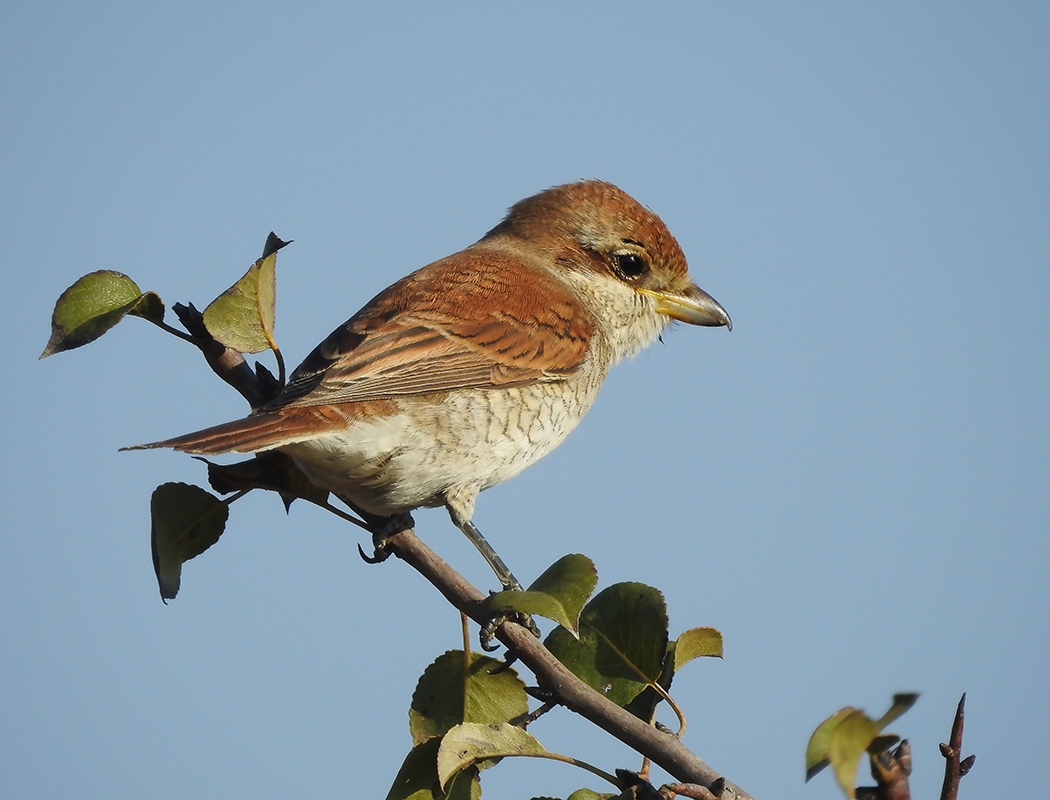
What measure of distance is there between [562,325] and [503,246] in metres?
0.75

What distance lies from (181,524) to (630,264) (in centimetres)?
242

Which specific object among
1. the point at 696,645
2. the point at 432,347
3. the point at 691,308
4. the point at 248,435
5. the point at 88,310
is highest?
the point at 691,308

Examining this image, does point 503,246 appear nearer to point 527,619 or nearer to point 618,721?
point 527,619

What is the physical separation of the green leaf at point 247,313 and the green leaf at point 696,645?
105 centimetres

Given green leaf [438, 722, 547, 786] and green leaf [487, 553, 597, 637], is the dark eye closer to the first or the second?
green leaf [487, 553, 597, 637]

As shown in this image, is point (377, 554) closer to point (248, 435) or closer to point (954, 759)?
point (248, 435)

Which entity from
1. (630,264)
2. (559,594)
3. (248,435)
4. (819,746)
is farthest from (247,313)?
(630,264)

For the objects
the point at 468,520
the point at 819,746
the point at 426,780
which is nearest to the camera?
the point at 819,746

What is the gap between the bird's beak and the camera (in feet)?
14.1

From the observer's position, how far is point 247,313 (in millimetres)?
2279

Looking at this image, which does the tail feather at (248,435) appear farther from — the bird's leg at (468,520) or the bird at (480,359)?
the bird's leg at (468,520)

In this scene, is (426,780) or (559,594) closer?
(559,594)

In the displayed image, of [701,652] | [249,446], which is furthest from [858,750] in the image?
[249,446]

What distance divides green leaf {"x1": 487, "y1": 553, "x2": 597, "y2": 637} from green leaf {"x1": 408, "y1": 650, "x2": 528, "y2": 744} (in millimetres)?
296
